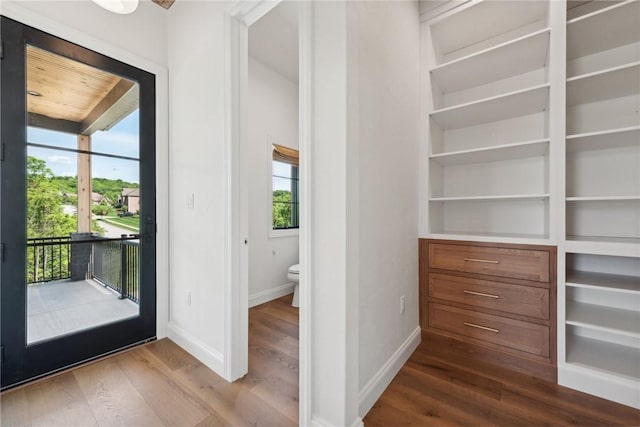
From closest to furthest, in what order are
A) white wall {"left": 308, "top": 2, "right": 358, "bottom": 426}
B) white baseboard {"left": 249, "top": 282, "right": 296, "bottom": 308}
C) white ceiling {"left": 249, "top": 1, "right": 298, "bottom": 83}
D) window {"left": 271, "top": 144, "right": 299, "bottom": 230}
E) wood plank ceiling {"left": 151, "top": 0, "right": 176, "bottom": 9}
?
white wall {"left": 308, "top": 2, "right": 358, "bottom": 426}, wood plank ceiling {"left": 151, "top": 0, "right": 176, "bottom": 9}, white ceiling {"left": 249, "top": 1, "right": 298, "bottom": 83}, white baseboard {"left": 249, "top": 282, "right": 296, "bottom": 308}, window {"left": 271, "top": 144, "right": 299, "bottom": 230}

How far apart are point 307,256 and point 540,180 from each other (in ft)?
6.12

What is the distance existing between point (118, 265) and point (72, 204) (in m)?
0.51

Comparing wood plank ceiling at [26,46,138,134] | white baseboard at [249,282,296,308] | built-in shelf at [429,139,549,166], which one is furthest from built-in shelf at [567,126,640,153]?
wood plank ceiling at [26,46,138,134]

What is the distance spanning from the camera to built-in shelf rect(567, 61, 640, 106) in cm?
142

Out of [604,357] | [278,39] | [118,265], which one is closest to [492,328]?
[604,357]

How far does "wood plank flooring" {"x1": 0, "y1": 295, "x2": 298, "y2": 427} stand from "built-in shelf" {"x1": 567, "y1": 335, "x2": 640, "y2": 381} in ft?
5.41

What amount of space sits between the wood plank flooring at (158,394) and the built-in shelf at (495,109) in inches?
82.8

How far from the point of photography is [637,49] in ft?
5.28

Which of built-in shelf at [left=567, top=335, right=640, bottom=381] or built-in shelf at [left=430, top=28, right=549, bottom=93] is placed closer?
built-in shelf at [left=567, top=335, right=640, bottom=381]

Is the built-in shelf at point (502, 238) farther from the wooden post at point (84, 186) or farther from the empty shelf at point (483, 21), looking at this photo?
the wooden post at point (84, 186)

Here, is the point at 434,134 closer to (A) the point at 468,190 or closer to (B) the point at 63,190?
(A) the point at 468,190

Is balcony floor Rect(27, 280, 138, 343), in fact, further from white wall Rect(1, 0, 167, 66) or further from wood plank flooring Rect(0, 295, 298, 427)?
white wall Rect(1, 0, 167, 66)

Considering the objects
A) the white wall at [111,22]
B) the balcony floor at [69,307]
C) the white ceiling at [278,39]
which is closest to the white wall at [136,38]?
the white wall at [111,22]

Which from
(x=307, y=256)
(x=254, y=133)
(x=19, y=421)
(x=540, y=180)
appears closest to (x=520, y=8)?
(x=540, y=180)
